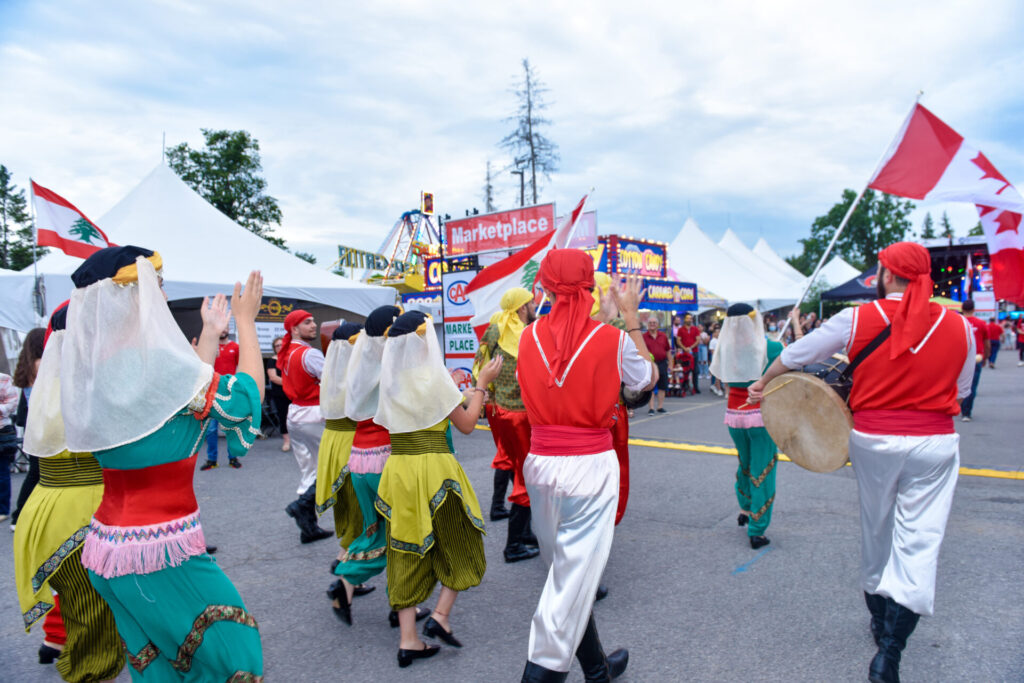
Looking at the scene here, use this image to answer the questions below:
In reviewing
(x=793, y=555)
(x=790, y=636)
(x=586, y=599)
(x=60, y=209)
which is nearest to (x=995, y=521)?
(x=793, y=555)

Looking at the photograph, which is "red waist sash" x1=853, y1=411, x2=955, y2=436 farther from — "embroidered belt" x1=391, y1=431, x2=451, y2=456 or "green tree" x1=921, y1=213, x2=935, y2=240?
"green tree" x1=921, y1=213, x2=935, y2=240

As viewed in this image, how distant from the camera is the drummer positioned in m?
4.73

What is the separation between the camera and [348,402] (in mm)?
3680

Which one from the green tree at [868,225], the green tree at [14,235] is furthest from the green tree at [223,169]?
the green tree at [868,225]

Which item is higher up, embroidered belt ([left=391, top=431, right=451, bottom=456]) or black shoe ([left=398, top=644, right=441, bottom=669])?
embroidered belt ([left=391, top=431, right=451, bottom=456])

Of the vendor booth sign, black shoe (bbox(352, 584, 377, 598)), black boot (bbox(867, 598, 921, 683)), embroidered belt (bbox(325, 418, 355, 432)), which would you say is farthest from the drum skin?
the vendor booth sign

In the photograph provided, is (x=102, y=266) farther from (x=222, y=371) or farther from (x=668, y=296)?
(x=668, y=296)

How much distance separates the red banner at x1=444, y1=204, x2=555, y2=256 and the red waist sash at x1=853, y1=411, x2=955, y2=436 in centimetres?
782

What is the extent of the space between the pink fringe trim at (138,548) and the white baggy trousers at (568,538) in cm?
129

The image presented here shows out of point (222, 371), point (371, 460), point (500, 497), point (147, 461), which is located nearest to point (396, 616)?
point (371, 460)

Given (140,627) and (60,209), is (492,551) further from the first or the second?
(60,209)

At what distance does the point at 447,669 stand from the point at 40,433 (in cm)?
210

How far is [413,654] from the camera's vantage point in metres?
3.25

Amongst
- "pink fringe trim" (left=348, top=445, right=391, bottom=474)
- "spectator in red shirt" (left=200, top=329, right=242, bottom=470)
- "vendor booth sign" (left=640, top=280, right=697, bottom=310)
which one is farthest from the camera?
"vendor booth sign" (left=640, top=280, right=697, bottom=310)
